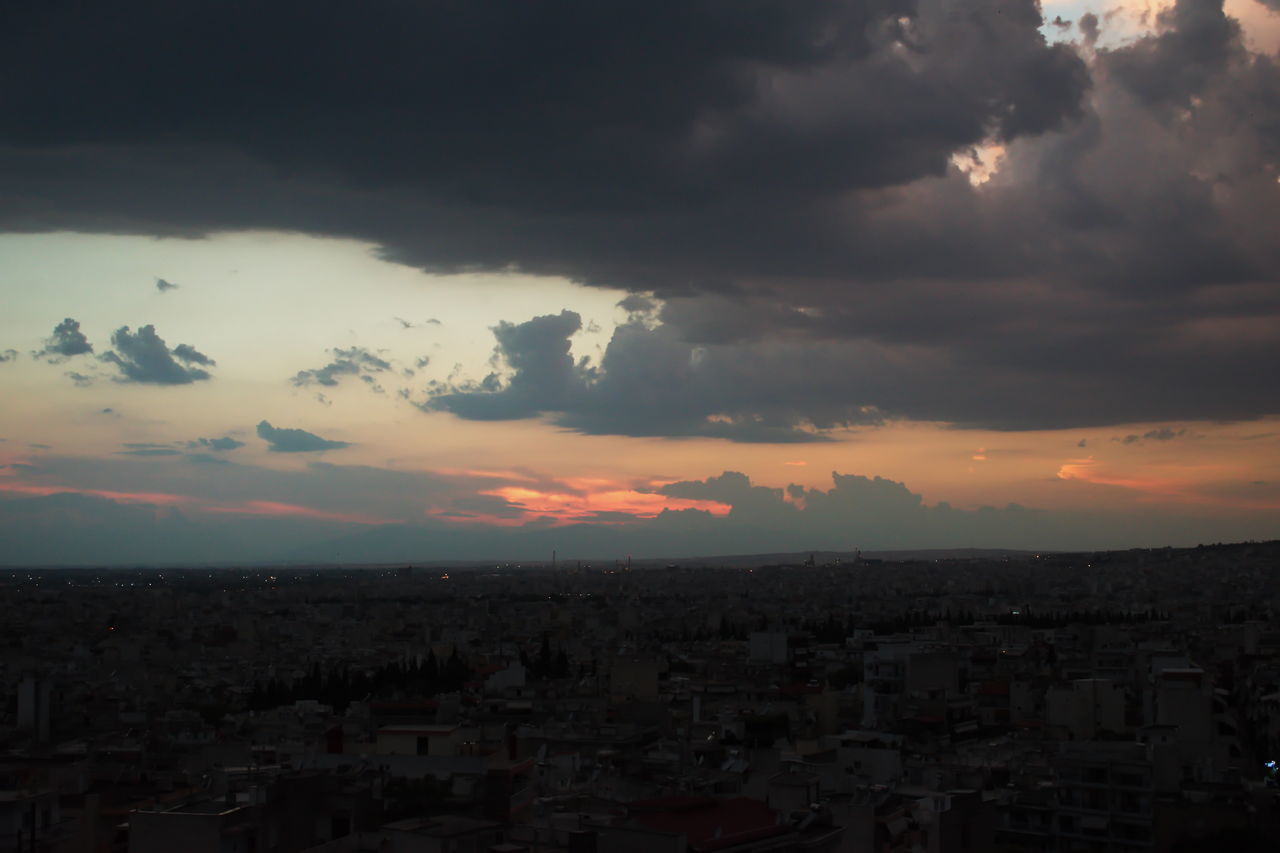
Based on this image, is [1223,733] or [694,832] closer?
[694,832]

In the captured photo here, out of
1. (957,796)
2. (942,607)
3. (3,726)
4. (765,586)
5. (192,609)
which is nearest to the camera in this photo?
(957,796)

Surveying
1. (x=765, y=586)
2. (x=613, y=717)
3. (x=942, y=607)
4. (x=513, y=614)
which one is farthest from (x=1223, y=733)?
(x=765, y=586)

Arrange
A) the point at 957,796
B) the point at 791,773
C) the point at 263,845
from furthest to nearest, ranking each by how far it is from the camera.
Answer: the point at 791,773, the point at 957,796, the point at 263,845

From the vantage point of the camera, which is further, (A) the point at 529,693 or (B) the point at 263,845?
(A) the point at 529,693

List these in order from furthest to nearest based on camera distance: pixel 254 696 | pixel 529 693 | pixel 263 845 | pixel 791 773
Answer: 1. pixel 254 696
2. pixel 529 693
3. pixel 791 773
4. pixel 263 845

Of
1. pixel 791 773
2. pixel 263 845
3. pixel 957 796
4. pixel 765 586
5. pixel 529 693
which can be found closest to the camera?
pixel 263 845

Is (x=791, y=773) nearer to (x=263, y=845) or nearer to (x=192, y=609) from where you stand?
(x=263, y=845)

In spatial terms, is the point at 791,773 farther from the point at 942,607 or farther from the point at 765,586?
the point at 765,586

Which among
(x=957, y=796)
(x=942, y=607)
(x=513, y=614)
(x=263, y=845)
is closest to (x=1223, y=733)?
(x=957, y=796)

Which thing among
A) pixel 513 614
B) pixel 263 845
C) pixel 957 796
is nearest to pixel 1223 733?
pixel 957 796
